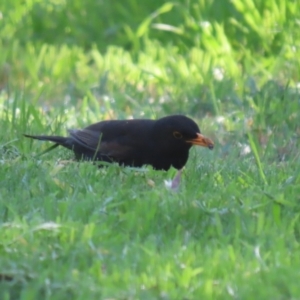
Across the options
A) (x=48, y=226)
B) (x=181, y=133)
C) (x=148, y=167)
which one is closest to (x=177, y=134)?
(x=181, y=133)

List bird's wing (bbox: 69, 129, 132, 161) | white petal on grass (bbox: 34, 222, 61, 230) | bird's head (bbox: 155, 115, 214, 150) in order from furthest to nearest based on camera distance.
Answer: bird's wing (bbox: 69, 129, 132, 161)
bird's head (bbox: 155, 115, 214, 150)
white petal on grass (bbox: 34, 222, 61, 230)

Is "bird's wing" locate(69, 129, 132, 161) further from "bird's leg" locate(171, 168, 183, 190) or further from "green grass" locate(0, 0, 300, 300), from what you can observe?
"bird's leg" locate(171, 168, 183, 190)

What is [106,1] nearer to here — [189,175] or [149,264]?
[189,175]

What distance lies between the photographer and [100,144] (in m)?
6.04

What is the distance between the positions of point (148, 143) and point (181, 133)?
0.24m

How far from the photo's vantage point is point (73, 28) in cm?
1048

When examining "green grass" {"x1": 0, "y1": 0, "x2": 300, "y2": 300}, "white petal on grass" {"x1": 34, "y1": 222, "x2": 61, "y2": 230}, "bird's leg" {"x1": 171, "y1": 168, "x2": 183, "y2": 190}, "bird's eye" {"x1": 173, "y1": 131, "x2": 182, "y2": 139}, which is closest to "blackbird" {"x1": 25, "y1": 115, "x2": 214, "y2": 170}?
"bird's eye" {"x1": 173, "y1": 131, "x2": 182, "y2": 139}

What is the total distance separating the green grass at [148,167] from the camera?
146 inches

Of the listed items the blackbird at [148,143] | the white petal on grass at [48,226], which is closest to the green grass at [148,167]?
the white petal on grass at [48,226]

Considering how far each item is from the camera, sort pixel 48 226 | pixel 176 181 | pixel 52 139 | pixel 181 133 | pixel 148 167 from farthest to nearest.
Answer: pixel 52 139
pixel 181 133
pixel 148 167
pixel 176 181
pixel 48 226

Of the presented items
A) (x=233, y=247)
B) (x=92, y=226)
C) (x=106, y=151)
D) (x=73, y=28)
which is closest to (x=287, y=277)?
(x=233, y=247)

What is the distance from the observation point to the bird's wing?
5.83 meters

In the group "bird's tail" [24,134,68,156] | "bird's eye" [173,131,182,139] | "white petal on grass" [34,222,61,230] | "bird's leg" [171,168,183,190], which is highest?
"white petal on grass" [34,222,61,230]

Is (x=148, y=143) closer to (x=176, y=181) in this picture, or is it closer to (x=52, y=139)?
(x=52, y=139)
